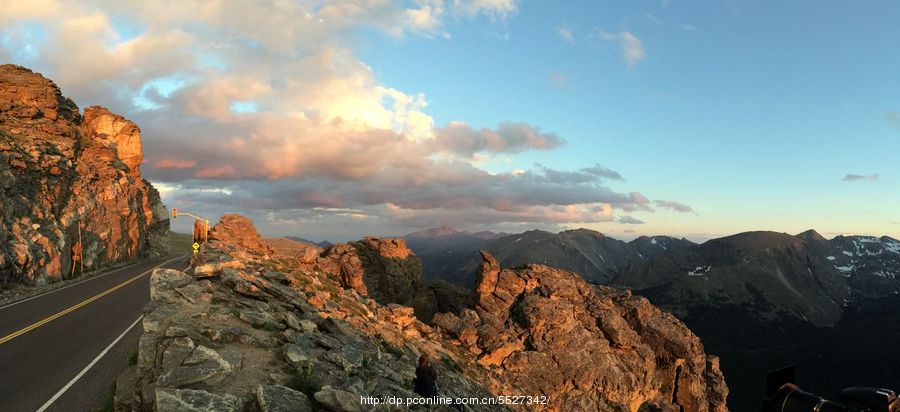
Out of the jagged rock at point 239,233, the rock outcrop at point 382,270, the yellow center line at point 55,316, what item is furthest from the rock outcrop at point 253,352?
the rock outcrop at point 382,270

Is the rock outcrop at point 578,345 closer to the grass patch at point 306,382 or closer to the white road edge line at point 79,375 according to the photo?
the grass patch at point 306,382

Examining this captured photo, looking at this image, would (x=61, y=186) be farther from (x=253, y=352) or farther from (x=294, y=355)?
(x=294, y=355)

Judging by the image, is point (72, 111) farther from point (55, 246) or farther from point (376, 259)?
point (376, 259)

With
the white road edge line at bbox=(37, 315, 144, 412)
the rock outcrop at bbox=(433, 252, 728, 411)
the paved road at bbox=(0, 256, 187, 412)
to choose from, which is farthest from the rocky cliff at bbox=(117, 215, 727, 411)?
the paved road at bbox=(0, 256, 187, 412)

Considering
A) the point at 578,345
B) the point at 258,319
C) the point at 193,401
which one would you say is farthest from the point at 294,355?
the point at 578,345

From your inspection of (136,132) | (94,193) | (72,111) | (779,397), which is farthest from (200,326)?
(136,132)

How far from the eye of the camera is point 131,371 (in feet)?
58.5

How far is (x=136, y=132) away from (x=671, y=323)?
122m

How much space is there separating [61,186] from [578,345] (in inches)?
3035

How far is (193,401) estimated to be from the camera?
12188 mm

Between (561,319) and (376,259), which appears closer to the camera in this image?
(561,319)

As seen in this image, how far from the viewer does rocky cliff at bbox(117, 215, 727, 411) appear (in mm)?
14430

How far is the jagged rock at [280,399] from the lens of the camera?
41.3 feet

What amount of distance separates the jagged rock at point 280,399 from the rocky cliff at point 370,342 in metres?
0.05
